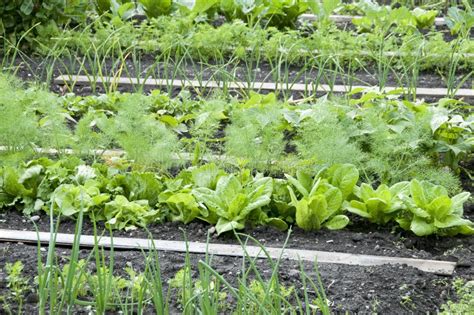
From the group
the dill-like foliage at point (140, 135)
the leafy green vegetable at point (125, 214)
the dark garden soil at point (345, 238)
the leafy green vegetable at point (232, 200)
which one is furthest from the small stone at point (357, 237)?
the dill-like foliage at point (140, 135)

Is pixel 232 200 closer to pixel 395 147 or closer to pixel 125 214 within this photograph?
pixel 125 214

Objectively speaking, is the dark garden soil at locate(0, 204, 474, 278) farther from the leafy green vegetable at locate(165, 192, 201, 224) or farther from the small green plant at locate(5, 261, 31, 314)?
the small green plant at locate(5, 261, 31, 314)

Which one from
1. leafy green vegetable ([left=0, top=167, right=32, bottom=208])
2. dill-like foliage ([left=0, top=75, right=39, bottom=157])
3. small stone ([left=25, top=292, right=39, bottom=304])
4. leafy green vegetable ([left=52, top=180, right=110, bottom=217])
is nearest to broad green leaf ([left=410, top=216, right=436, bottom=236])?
leafy green vegetable ([left=52, top=180, right=110, bottom=217])

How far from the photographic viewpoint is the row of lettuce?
12.0ft

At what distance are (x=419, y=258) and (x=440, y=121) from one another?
790 millimetres

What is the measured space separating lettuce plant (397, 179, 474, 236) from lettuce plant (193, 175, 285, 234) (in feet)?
1.69

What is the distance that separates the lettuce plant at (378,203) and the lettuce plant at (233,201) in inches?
12.7

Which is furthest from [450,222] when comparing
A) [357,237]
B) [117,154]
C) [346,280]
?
[117,154]

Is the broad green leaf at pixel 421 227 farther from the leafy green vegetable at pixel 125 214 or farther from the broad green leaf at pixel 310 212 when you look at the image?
the leafy green vegetable at pixel 125 214

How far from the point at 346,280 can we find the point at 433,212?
1.91ft

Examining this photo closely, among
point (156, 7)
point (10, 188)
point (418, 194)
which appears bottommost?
point (10, 188)

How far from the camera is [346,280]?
3.24 metres

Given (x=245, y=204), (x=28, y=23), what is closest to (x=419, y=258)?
(x=245, y=204)

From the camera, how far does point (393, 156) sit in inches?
162
